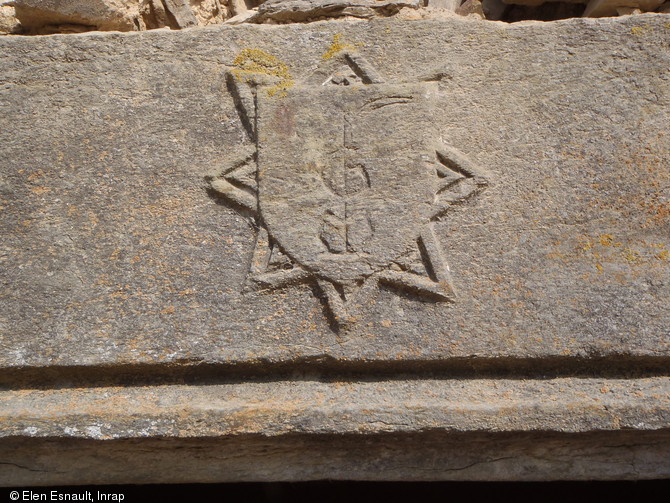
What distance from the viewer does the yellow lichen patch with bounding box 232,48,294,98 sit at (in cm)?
158

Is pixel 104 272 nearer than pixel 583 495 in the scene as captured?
Yes

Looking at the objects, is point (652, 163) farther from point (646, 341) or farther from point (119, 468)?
point (119, 468)

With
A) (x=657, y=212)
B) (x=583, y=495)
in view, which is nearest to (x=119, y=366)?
(x=657, y=212)

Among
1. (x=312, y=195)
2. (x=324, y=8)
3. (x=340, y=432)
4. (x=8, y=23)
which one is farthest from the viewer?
(x=8, y=23)

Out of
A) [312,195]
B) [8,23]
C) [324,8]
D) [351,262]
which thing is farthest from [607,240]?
[8,23]

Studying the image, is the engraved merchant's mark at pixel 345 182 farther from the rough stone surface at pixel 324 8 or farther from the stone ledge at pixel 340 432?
the rough stone surface at pixel 324 8

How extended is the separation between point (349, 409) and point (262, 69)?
2.88 ft

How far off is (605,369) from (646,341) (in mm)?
108

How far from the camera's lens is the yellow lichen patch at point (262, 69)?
1.58 metres

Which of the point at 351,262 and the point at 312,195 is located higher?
the point at 312,195

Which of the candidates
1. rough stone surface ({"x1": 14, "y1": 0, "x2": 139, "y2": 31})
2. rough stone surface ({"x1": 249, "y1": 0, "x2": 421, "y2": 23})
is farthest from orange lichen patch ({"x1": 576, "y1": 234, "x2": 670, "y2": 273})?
rough stone surface ({"x1": 14, "y1": 0, "x2": 139, "y2": 31})

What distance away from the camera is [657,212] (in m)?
1.46

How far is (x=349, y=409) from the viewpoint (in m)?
1.38

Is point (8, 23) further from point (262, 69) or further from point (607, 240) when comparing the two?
point (607, 240)
